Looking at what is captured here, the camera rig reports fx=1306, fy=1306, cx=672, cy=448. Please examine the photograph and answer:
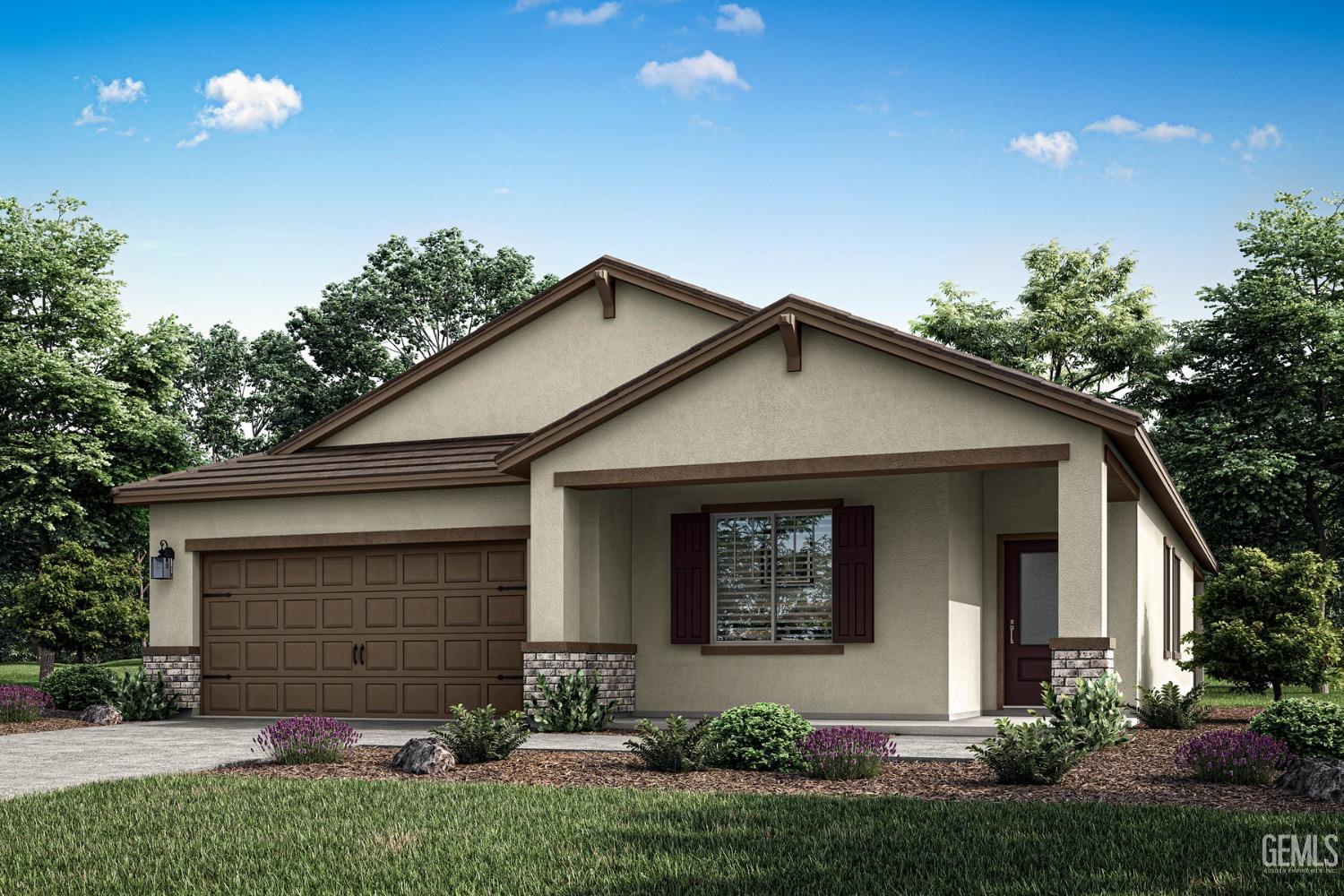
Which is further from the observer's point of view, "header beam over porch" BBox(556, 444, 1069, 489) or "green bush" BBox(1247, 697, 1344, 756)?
"header beam over porch" BBox(556, 444, 1069, 489)

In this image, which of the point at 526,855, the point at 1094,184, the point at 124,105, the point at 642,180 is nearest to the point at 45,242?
the point at 124,105

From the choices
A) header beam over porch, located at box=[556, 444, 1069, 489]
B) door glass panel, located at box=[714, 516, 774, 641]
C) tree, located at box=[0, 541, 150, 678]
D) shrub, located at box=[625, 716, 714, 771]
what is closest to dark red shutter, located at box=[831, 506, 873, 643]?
door glass panel, located at box=[714, 516, 774, 641]

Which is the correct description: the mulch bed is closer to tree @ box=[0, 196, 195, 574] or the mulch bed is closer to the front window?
the front window

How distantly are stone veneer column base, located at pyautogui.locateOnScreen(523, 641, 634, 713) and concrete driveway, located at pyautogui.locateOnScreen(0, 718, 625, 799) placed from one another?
120 cm

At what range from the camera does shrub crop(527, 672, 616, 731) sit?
15641mm

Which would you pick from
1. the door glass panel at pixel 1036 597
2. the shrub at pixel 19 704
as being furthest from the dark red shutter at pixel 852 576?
the shrub at pixel 19 704

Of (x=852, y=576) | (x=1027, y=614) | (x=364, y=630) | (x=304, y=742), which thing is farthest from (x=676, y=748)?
(x=364, y=630)

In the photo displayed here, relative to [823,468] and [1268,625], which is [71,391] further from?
[1268,625]

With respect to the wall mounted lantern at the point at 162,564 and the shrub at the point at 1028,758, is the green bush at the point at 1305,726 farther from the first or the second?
the wall mounted lantern at the point at 162,564

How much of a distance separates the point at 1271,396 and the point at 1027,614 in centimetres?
1604

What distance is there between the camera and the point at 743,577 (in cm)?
1711

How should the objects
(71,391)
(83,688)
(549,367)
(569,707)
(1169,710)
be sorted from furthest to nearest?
(71,391)
(549,367)
(83,688)
(569,707)
(1169,710)

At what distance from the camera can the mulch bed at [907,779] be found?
959cm

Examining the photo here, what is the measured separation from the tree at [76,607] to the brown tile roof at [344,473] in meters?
5.89
